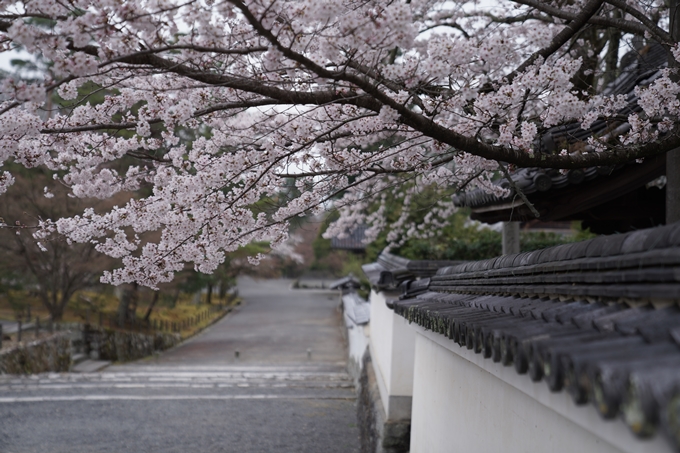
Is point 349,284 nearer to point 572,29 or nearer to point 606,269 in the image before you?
point 572,29

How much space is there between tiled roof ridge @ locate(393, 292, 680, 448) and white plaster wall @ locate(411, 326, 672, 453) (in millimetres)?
118

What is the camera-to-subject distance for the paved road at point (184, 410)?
26.8 feet

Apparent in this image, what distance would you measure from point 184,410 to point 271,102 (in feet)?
26.0

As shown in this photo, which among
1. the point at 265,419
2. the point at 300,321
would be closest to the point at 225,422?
the point at 265,419

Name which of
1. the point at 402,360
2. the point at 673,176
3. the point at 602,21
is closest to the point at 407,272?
the point at 402,360

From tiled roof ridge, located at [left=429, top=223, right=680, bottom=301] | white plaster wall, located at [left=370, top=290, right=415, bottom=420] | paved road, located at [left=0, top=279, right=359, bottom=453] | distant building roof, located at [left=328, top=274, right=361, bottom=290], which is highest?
tiled roof ridge, located at [left=429, top=223, right=680, bottom=301]

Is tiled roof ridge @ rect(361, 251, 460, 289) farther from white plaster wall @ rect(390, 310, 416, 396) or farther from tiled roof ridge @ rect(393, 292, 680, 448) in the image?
tiled roof ridge @ rect(393, 292, 680, 448)

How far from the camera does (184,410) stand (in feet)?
33.1

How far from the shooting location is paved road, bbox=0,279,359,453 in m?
8.18

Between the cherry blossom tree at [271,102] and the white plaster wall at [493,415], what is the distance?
4.16 feet

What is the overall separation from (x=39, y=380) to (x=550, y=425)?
497 inches

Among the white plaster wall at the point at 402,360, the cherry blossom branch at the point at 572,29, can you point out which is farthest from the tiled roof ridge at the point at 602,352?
the white plaster wall at the point at 402,360

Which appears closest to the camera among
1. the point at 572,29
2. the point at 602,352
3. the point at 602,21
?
the point at 602,352

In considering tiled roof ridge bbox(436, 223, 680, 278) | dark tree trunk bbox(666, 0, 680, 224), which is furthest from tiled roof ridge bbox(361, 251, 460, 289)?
tiled roof ridge bbox(436, 223, 680, 278)
